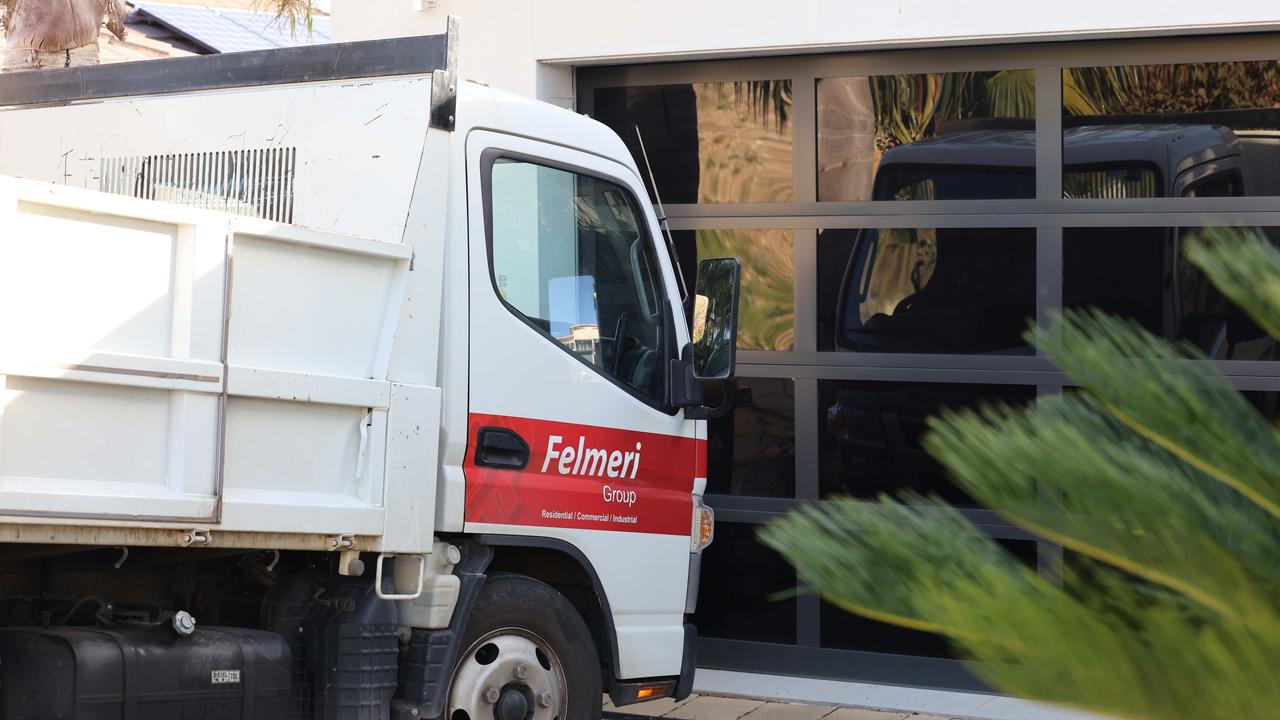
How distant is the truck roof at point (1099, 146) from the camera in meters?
7.15

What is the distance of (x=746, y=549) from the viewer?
26.3ft

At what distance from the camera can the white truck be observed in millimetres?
3795

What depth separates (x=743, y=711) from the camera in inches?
280

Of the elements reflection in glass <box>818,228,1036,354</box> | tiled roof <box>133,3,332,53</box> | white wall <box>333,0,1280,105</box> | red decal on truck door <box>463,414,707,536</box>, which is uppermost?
tiled roof <box>133,3,332,53</box>

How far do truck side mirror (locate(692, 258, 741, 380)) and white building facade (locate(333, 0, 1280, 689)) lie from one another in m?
1.76

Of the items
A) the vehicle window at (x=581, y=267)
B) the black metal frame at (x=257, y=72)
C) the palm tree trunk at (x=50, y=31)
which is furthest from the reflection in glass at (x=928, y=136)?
the palm tree trunk at (x=50, y=31)

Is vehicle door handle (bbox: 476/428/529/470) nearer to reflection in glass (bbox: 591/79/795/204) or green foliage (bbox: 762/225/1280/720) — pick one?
green foliage (bbox: 762/225/1280/720)

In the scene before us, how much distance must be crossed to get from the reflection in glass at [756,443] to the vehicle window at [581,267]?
2.45m

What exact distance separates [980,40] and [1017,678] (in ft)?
20.3

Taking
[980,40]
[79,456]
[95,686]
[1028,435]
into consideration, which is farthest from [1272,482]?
[980,40]

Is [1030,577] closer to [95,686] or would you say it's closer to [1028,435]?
[1028,435]

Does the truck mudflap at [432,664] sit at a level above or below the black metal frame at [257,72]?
below

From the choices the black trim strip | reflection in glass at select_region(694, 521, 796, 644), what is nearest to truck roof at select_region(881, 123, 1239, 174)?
reflection in glass at select_region(694, 521, 796, 644)

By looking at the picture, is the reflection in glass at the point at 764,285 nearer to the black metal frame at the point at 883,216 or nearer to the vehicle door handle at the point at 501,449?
the black metal frame at the point at 883,216
